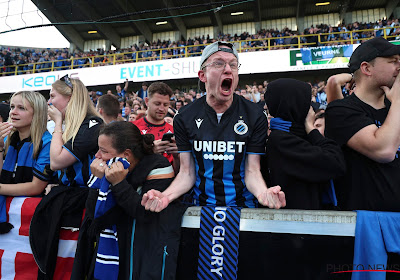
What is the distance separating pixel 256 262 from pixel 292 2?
23139 mm

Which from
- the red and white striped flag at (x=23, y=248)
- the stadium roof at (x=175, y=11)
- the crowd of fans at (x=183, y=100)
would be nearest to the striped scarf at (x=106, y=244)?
the red and white striped flag at (x=23, y=248)

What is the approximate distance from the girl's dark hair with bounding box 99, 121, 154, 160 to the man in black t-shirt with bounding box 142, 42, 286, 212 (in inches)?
9.3

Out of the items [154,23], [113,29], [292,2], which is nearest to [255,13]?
[292,2]

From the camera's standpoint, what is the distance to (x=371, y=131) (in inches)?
63.3

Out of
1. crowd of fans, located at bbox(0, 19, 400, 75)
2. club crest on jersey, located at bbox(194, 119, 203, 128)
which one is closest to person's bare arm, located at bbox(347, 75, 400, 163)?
club crest on jersey, located at bbox(194, 119, 203, 128)

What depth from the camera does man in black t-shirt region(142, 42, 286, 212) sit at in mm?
1749

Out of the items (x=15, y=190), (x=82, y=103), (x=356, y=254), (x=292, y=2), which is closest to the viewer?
(x=356, y=254)

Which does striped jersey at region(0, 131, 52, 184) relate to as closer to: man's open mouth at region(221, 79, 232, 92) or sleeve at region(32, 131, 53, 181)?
sleeve at region(32, 131, 53, 181)

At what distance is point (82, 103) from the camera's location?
2.51m

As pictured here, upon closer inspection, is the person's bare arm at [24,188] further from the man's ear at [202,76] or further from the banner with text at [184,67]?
the banner with text at [184,67]

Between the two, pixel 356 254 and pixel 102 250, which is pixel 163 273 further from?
pixel 356 254

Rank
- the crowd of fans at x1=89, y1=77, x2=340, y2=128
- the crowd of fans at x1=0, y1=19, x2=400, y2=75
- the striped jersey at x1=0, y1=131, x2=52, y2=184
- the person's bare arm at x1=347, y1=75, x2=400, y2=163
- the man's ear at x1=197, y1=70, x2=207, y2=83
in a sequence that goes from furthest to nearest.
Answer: the crowd of fans at x1=0, y1=19, x2=400, y2=75 → the crowd of fans at x1=89, y1=77, x2=340, y2=128 → the striped jersey at x1=0, y1=131, x2=52, y2=184 → the man's ear at x1=197, y1=70, x2=207, y2=83 → the person's bare arm at x1=347, y1=75, x2=400, y2=163

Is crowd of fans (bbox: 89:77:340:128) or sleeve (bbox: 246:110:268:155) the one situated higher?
crowd of fans (bbox: 89:77:340:128)

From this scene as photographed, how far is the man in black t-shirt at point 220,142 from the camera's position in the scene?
5.74 ft
